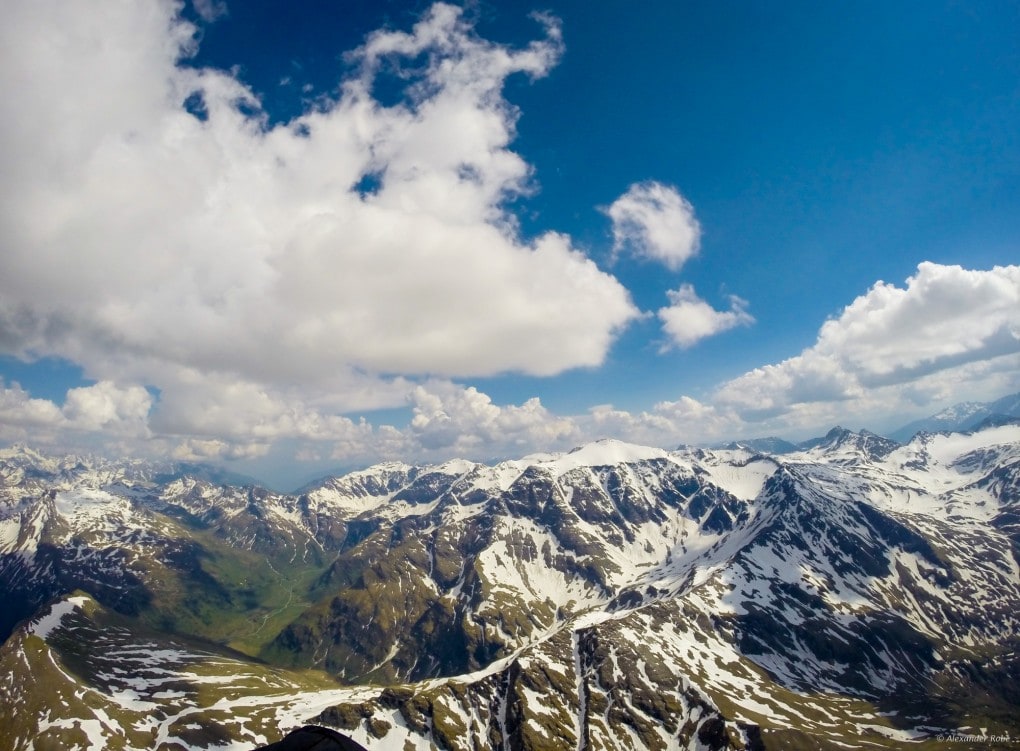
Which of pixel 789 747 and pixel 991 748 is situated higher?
pixel 789 747

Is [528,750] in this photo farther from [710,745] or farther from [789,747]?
[789,747]

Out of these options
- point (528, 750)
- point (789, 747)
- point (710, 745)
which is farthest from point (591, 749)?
point (789, 747)

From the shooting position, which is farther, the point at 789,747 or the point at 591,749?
the point at 591,749

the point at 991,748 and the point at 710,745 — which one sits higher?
the point at 710,745

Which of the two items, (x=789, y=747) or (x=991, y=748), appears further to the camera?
(x=991, y=748)

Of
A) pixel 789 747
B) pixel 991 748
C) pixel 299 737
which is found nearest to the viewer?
→ pixel 299 737

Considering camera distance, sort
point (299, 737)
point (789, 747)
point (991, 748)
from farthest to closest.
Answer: point (991, 748)
point (789, 747)
point (299, 737)

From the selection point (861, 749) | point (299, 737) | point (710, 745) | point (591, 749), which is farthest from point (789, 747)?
point (299, 737)

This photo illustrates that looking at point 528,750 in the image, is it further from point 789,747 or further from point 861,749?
point 861,749

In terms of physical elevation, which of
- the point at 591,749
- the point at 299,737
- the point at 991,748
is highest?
the point at 299,737
